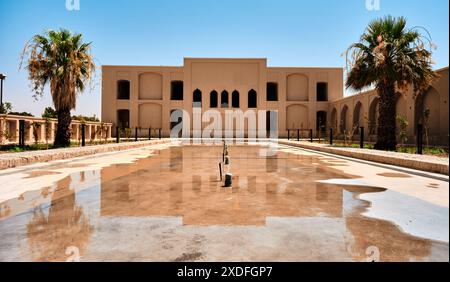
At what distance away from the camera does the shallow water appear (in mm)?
2629

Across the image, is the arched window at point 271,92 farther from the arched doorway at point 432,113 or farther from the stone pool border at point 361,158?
the stone pool border at point 361,158

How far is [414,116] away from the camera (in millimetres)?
21328

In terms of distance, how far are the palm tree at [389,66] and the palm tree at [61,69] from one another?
13.8 meters

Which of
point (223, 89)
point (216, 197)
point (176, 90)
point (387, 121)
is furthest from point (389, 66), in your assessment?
point (176, 90)

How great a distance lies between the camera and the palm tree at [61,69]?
51.7 feet

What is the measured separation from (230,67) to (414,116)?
936 inches

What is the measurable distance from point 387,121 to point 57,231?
1551 cm

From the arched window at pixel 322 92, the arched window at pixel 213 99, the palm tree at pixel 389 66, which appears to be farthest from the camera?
the arched window at pixel 322 92

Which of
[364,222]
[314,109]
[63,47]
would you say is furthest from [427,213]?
[314,109]

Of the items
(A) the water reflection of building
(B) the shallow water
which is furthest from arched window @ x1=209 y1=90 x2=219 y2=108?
(B) the shallow water

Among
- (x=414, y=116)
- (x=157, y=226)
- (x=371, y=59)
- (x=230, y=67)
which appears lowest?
(x=157, y=226)

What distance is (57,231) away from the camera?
3230mm

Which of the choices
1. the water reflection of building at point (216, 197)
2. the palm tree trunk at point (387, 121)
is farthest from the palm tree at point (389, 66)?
the water reflection of building at point (216, 197)
